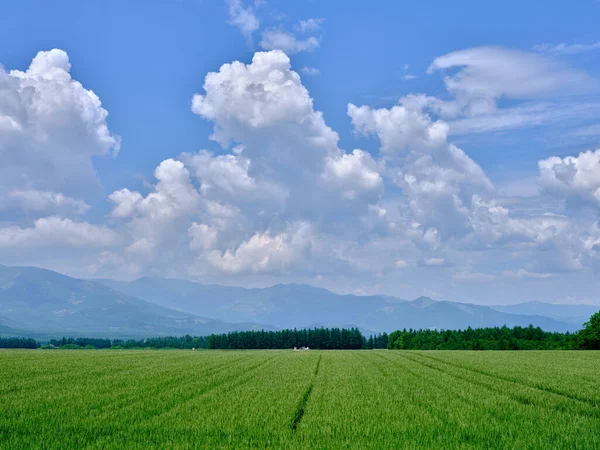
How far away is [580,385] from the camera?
1242 inches

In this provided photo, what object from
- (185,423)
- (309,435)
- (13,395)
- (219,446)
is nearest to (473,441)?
(309,435)

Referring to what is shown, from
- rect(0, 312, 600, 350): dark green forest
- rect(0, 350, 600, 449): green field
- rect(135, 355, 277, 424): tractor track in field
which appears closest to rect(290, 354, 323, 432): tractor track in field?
rect(0, 350, 600, 449): green field

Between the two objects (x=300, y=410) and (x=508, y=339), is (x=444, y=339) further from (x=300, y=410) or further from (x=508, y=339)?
(x=300, y=410)

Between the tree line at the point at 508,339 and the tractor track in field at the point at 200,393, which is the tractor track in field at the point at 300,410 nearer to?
the tractor track in field at the point at 200,393

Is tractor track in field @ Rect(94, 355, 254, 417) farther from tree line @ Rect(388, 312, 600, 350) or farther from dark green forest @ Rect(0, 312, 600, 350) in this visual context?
dark green forest @ Rect(0, 312, 600, 350)

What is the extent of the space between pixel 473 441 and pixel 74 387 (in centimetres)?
2237

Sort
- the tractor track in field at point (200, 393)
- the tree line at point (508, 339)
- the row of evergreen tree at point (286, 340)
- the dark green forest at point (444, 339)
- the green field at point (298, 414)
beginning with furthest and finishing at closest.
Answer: the row of evergreen tree at point (286, 340) < the dark green forest at point (444, 339) < the tree line at point (508, 339) < the tractor track in field at point (200, 393) < the green field at point (298, 414)

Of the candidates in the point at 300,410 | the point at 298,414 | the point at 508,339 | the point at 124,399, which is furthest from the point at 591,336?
the point at 124,399

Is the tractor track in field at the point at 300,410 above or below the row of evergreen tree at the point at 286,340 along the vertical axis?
above

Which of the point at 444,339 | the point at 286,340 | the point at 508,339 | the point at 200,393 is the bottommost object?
the point at 286,340

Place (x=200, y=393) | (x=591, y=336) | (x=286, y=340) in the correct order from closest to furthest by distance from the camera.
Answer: (x=200, y=393) < (x=591, y=336) < (x=286, y=340)

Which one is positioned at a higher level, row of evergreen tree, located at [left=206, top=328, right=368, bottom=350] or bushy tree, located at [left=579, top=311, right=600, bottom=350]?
bushy tree, located at [left=579, top=311, right=600, bottom=350]

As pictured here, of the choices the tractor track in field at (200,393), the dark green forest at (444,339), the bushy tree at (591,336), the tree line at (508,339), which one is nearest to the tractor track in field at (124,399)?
the tractor track in field at (200,393)

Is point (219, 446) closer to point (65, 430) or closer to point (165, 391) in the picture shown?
point (65, 430)
